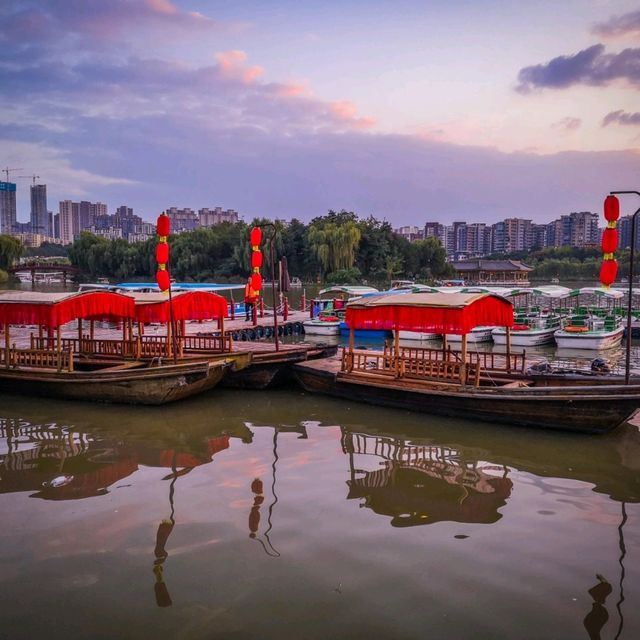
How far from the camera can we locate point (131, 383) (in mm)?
10789

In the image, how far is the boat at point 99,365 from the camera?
10828 millimetres

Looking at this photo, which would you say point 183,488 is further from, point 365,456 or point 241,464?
point 365,456

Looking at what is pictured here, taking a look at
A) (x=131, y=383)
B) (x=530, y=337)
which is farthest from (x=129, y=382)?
(x=530, y=337)

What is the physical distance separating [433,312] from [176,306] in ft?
17.9

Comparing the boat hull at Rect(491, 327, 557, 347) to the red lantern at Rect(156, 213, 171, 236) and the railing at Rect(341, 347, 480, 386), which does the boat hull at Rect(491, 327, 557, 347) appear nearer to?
the railing at Rect(341, 347, 480, 386)

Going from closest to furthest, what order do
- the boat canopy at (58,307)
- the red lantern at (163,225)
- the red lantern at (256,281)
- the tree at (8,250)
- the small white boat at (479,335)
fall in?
1. the boat canopy at (58,307)
2. the red lantern at (163,225)
3. the red lantern at (256,281)
4. the small white boat at (479,335)
5. the tree at (8,250)

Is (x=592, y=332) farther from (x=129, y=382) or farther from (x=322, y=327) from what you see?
(x=129, y=382)

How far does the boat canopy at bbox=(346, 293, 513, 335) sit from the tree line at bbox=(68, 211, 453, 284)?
40272 mm

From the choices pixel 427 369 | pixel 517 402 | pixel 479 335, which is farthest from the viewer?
pixel 479 335

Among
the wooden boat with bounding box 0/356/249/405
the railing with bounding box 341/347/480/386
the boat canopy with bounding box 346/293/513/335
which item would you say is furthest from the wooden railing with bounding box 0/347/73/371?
the boat canopy with bounding box 346/293/513/335

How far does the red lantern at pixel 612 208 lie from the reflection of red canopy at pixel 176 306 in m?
8.23

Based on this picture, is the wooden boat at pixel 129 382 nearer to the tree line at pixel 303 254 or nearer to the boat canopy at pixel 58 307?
the boat canopy at pixel 58 307

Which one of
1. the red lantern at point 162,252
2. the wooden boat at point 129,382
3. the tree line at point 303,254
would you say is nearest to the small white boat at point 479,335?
the red lantern at point 162,252

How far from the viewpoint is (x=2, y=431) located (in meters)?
9.61
